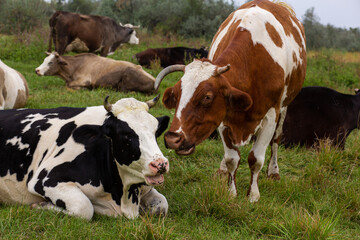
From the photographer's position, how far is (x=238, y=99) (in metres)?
3.85

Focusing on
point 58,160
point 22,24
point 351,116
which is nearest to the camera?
point 58,160

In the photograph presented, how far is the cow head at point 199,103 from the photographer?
359 cm

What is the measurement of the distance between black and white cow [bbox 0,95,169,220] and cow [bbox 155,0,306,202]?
27 cm

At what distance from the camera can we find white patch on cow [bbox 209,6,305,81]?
439cm

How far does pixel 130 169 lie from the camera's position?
3.54 meters

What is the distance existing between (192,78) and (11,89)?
5054mm

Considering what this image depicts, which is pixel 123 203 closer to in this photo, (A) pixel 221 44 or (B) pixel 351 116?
(A) pixel 221 44

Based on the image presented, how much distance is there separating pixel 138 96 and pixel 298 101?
4.15 metres

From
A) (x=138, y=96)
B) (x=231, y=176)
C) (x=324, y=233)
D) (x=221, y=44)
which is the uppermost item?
(x=221, y=44)

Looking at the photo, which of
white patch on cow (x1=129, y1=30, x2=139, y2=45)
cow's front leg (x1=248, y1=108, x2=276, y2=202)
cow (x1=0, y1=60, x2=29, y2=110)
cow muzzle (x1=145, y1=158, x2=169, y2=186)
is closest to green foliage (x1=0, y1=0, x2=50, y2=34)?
white patch on cow (x1=129, y1=30, x2=139, y2=45)

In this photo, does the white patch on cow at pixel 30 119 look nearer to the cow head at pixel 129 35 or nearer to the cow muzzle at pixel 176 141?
the cow muzzle at pixel 176 141

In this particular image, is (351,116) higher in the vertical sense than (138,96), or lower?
higher

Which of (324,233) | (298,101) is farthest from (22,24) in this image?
(324,233)

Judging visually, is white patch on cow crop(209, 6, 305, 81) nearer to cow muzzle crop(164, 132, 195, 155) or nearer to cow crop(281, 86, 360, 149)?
cow muzzle crop(164, 132, 195, 155)
